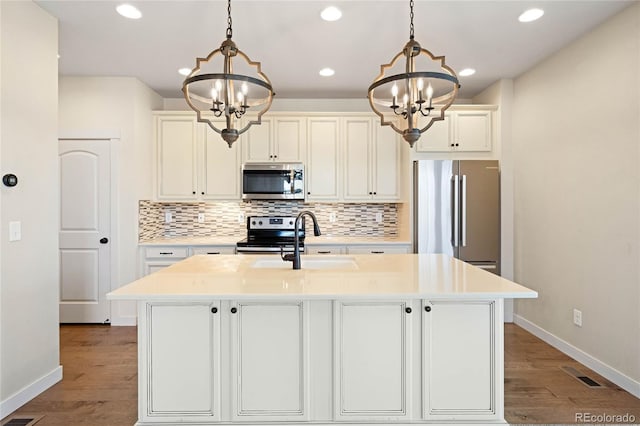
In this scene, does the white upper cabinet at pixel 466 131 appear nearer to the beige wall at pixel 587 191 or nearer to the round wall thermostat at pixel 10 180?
the beige wall at pixel 587 191

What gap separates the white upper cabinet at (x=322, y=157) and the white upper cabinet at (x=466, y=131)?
1.04 metres

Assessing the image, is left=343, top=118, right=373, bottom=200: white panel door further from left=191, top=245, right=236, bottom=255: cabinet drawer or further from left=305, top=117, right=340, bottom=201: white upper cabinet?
left=191, top=245, right=236, bottom=255: cabinet drawer

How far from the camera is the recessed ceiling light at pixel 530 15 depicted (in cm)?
274

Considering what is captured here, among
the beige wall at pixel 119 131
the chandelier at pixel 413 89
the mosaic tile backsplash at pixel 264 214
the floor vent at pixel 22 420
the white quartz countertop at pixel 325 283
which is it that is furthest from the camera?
the mosaic tile backsplash at pixel 264 214

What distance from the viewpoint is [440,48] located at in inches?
132

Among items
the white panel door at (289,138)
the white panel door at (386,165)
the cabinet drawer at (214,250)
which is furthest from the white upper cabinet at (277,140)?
the cabinet drawer at (214,250)

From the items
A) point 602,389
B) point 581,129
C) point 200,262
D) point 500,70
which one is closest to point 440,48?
point 500,70

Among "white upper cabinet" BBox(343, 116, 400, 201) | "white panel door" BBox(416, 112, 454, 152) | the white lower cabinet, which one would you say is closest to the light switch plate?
the white lower cabinet

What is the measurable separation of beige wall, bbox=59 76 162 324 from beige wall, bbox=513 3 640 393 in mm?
4091

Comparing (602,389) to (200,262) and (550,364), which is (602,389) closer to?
(550,364)

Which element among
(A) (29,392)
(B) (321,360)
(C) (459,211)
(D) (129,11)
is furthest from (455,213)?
→ (A) (29,392)

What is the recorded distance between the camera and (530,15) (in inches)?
110

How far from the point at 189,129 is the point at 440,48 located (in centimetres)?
282

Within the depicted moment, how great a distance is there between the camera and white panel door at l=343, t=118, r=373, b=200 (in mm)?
4527
